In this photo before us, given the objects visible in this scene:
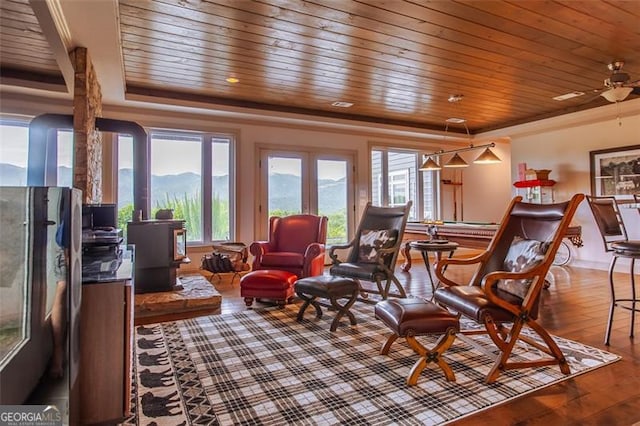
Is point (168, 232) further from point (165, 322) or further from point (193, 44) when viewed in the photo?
point (193, 44)

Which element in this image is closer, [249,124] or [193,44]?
[193,44]

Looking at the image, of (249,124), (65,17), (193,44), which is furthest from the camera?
(249,124)

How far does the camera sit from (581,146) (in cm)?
631

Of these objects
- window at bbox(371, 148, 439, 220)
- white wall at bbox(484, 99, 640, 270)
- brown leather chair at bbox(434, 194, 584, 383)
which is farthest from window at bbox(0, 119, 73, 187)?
white wall at bbox(484, 99, 640, 270)

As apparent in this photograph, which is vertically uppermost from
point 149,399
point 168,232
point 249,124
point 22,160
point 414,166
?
point 249,124

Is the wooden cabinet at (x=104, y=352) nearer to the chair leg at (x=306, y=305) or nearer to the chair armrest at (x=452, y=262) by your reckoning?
the chair leg at (x=306, y=305)

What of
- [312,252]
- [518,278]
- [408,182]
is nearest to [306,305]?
[312,252]

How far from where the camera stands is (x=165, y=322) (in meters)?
3.44

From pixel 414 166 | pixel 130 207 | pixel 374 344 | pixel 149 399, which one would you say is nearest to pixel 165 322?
pixel 149 399

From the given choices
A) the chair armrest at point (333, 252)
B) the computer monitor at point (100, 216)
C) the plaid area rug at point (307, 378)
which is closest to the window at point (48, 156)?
the computer monitor at point (100, 216)

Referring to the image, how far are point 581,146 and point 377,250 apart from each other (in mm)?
4658

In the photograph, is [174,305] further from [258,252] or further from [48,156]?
[48,156]

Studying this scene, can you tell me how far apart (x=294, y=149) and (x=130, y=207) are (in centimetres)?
277

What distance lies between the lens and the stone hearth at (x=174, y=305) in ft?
11.6
